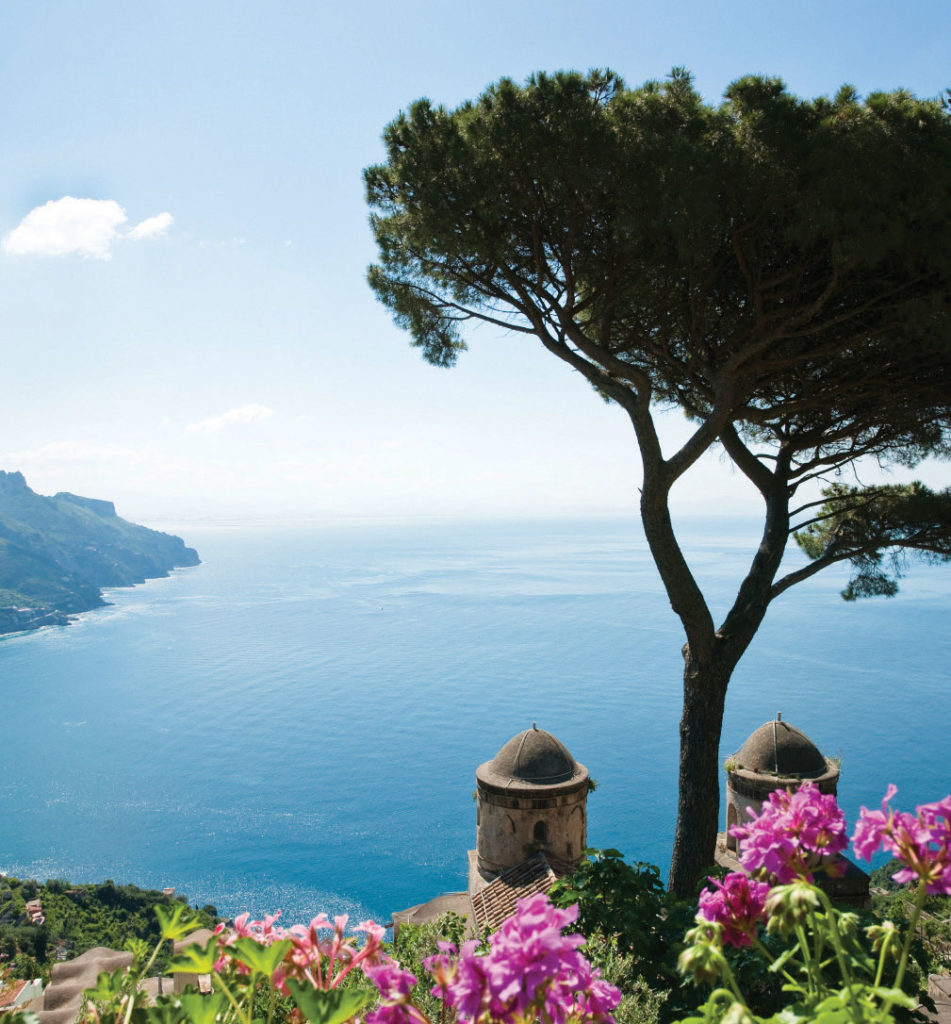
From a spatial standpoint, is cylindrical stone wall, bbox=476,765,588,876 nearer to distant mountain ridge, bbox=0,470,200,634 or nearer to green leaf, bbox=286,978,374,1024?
green leaf, bbox=286,978,374,1024

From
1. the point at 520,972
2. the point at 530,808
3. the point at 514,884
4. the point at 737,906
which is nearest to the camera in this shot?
the point at 520,972

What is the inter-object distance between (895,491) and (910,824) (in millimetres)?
9063

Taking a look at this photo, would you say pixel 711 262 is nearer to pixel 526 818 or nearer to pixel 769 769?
pixel 769 769

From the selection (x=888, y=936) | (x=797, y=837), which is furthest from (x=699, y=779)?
(x=888, y=936)

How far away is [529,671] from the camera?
65.1 meters

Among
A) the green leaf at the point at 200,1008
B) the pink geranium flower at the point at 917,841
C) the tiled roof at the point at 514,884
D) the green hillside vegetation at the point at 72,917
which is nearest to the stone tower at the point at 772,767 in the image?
the tiled roof at the point at 514,884

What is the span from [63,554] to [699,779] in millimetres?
144692

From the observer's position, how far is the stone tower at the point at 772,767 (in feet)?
37.8

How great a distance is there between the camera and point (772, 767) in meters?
11.7

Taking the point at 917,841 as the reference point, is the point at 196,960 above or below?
below

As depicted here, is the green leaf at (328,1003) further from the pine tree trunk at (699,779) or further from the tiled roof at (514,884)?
the tiled roof at (514,884)

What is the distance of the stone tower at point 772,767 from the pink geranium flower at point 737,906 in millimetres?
10744

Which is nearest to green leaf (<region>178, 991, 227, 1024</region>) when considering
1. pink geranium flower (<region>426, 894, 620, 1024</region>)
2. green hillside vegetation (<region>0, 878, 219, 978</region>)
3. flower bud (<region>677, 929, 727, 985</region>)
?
pink geranium flower (<region>426, 894, 620, 1024</region>)

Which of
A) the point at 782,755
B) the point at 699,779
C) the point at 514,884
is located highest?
the point at 699,779
